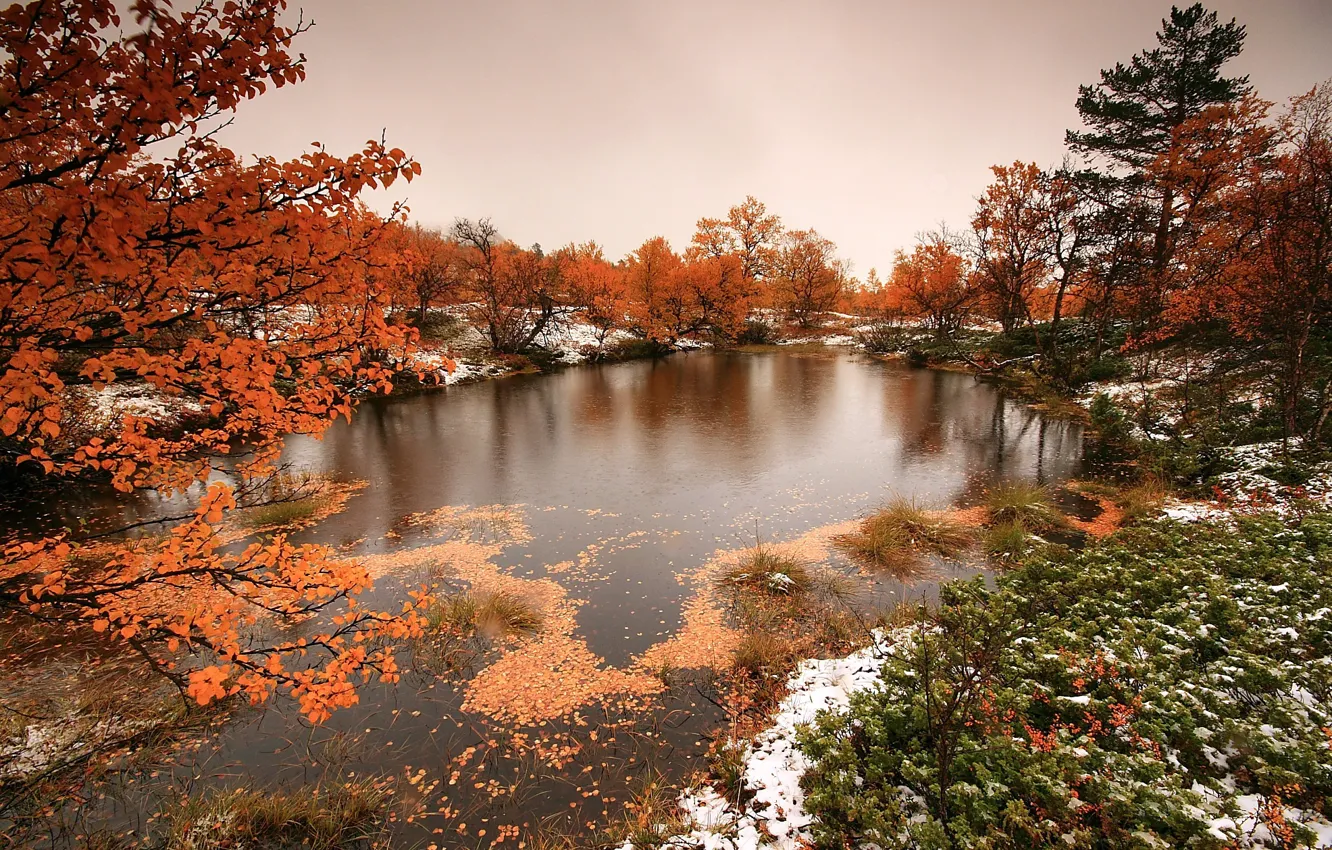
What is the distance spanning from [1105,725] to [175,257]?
729 centimetres

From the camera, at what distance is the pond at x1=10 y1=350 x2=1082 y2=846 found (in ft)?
16.2

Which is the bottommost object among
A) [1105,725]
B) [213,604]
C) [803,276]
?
[1105,725]

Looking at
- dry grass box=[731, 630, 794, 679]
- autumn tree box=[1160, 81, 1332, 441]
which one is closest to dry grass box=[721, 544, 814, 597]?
dry grass box=[731, 630, 794, 679]

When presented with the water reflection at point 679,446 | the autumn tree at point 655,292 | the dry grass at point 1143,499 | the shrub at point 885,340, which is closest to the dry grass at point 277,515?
the water reflection at point 679,446

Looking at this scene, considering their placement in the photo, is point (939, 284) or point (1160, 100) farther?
point (939, 284)

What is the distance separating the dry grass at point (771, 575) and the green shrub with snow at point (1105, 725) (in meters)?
2.08

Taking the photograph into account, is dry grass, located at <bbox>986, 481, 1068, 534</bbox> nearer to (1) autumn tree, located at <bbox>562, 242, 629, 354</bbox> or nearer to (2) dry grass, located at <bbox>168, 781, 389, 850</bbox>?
(2) dry grass, located at <bbox>168, 781, 389, 850</bbox>

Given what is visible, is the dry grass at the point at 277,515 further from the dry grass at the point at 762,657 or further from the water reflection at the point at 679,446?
the dry grass at the point at 762,657

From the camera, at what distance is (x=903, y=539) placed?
9.34 m

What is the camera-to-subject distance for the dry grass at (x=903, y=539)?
8.80 m

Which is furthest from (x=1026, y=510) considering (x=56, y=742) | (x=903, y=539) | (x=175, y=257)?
(x=56, y=742)

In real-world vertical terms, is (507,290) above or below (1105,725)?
above

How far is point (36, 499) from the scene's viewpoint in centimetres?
1121

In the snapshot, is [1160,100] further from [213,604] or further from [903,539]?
[213,604]
